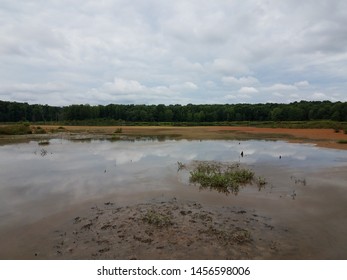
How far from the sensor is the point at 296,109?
11812cm

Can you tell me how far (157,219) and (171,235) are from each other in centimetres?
118

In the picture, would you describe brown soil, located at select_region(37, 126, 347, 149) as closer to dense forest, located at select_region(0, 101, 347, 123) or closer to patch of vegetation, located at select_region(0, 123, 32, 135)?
patch of vegetation, located at select_region(0, 123, 32, 135)

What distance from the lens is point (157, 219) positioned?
984 centimetres

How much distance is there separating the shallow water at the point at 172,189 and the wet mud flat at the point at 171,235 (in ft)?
3.08

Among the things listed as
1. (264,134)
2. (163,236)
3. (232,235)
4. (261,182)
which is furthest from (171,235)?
(264,134)

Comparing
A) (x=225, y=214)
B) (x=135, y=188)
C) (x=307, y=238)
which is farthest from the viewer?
(x=135, y=188)

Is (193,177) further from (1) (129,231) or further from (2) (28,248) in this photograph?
(2) (28,248)

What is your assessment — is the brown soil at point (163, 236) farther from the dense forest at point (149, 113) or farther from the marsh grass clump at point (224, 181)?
the dense forest at point (149, 113)

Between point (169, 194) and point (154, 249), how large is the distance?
5.52m

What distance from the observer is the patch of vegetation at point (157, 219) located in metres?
9.61

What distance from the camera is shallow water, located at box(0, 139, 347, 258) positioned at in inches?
391

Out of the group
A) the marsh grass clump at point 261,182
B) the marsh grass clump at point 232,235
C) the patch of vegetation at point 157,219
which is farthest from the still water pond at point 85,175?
the marsh grass clump at point 232,235

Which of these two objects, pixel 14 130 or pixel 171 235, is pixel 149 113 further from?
pixel 171 235
